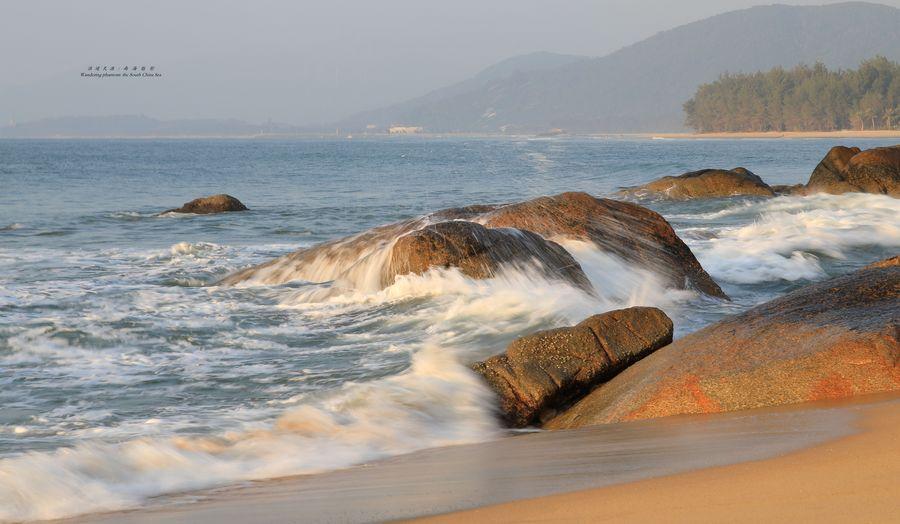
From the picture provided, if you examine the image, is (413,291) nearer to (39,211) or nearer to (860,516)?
(860,516)

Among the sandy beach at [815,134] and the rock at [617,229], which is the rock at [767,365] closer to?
the rock at [617,229]

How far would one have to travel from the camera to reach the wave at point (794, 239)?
14039mm

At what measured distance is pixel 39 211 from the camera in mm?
29297

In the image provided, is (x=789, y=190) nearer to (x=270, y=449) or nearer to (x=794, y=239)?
(x=794, y=239)

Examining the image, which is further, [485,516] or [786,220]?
[786,220]

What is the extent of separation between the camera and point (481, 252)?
10336 millimetres

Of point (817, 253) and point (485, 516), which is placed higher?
point (485, 516)

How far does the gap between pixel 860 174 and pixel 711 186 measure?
4039 mm

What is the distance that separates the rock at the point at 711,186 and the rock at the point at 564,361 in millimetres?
22018

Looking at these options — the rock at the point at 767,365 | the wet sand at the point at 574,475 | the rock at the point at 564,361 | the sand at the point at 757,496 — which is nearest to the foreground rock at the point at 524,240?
the rock at the point at 564,361

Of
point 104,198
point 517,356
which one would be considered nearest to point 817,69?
point 104,198

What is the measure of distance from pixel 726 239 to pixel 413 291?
8.72 m

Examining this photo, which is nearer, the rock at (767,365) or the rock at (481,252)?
the rock at (767,365)

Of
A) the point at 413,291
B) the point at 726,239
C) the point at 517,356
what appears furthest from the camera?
the point at 726,239
